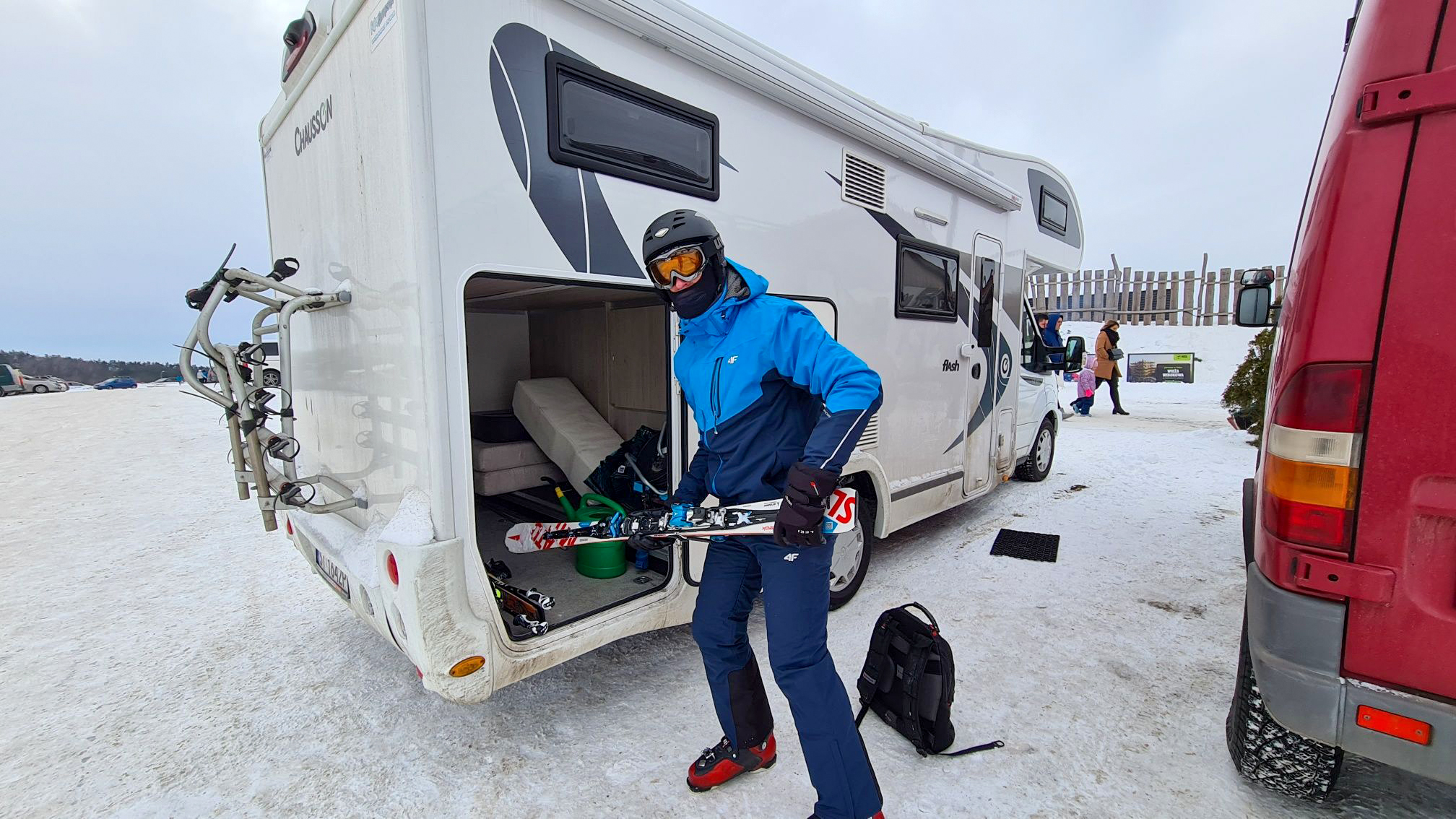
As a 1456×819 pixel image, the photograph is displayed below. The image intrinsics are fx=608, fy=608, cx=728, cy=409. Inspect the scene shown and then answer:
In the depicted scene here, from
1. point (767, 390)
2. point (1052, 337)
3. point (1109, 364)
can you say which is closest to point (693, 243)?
point (767, 390)

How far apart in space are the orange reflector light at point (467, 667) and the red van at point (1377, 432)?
214cm

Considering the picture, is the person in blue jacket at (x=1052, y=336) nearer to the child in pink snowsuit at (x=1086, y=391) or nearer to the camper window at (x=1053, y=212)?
the camper window at (x=1053, y=212)

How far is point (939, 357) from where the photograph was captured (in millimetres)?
3889

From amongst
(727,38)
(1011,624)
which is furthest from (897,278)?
(1011,624)

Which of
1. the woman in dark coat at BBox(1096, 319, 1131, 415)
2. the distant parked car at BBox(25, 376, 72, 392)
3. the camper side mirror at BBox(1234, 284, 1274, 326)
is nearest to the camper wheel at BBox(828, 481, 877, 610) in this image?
the camper side mirror at BBox(1234, 284, 1274, 326)

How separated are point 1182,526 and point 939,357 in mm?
2519

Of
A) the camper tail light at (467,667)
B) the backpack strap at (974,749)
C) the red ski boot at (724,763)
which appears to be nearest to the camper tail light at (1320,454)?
the backpack strap at (974,749)

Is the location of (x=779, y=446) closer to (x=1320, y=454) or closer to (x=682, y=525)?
(x=682, y=525)

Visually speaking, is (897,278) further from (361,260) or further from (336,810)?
(336,810)

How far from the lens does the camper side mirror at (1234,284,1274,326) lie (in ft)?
7.09

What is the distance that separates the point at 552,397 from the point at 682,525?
2.52 metres

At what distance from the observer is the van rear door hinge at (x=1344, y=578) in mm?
1341

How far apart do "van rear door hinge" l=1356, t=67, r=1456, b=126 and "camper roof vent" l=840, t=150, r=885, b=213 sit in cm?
195

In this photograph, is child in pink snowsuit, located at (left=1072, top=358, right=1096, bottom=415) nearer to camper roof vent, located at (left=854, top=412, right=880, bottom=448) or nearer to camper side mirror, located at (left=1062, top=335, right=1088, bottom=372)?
camper side mirror, located at (left=1062, top=335, right=1088, bottom=372)
